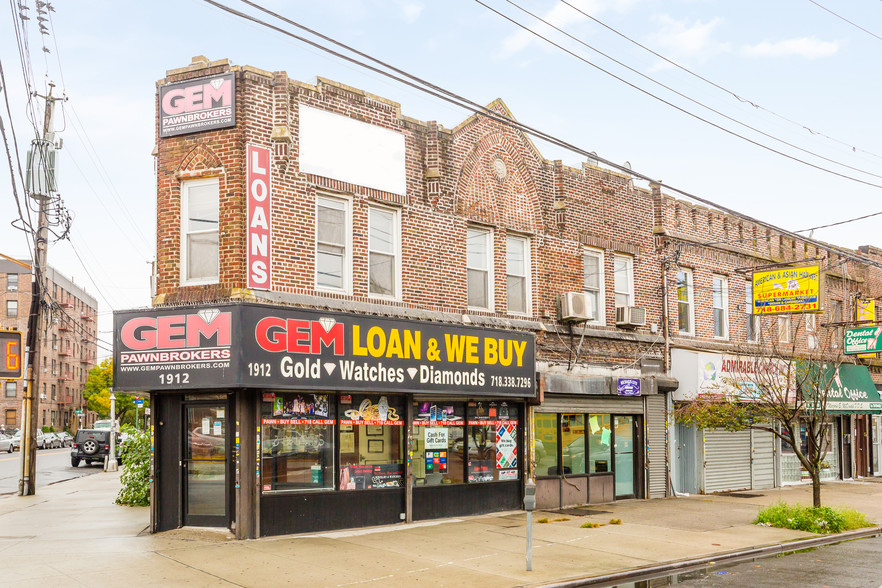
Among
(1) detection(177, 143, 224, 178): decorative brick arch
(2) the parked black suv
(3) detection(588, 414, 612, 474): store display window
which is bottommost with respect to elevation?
(2) the parked black suv

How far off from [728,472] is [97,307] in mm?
104550

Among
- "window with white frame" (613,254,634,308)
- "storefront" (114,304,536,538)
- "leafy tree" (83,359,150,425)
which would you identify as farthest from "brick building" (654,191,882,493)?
"leafy tree" (83,359,150,425)

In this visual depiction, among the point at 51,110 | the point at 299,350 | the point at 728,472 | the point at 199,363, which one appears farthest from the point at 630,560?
the point at 51,110

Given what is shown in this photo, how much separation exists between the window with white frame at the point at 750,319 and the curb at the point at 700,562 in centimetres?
932

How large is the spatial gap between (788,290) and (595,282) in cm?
562

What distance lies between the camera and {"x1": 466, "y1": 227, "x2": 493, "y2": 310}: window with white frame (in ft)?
57.1

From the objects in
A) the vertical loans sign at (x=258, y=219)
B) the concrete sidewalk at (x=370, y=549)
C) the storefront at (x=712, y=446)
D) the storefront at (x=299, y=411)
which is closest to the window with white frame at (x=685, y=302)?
the storefront at (x=712, y=446)

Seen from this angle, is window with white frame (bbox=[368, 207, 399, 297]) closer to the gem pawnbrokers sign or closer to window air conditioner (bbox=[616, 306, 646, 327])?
window air conditioner (bbox=[616, 306, 646, 327])

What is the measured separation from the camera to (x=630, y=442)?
20188mm

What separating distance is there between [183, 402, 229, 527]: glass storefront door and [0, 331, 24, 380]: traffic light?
229 inches

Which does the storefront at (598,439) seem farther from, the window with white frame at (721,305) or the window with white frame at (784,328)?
the window with white frame at (784,328)

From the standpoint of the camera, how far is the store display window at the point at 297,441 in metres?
13.6

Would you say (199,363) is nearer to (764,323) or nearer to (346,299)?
(346,299)

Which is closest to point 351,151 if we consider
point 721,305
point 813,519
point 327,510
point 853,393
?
point 327,510
